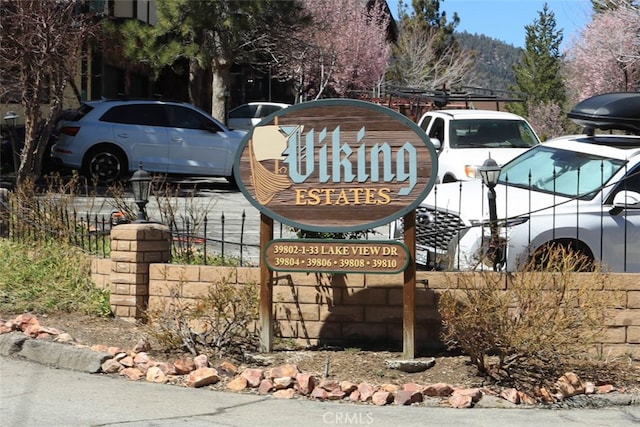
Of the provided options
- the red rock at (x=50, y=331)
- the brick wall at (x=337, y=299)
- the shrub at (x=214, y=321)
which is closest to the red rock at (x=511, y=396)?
the brick wall at (x=337, y=299)

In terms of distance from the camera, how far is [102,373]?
7.12m

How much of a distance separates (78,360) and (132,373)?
1.54 feet

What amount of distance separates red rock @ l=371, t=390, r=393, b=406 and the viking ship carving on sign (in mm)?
1943

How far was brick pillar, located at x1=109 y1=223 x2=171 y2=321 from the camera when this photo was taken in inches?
328

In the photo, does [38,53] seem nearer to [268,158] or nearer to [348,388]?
[268,158]

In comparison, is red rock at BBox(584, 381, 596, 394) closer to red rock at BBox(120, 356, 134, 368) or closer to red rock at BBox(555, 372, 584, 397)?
red rock at BBox(555, 372, 584, 397)

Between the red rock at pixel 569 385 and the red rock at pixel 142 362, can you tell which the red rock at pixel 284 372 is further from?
the red rock at pixel 569 385

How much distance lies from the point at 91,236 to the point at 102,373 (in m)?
2.94

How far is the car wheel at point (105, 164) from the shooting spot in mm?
17702

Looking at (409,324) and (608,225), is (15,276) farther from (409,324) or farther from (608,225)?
(608,225)

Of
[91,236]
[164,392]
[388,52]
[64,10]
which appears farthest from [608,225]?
[388,52]

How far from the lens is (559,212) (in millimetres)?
8711

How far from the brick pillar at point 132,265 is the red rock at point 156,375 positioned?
1.39 metres

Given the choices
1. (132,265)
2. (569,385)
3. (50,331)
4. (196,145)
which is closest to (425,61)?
(196,145)
